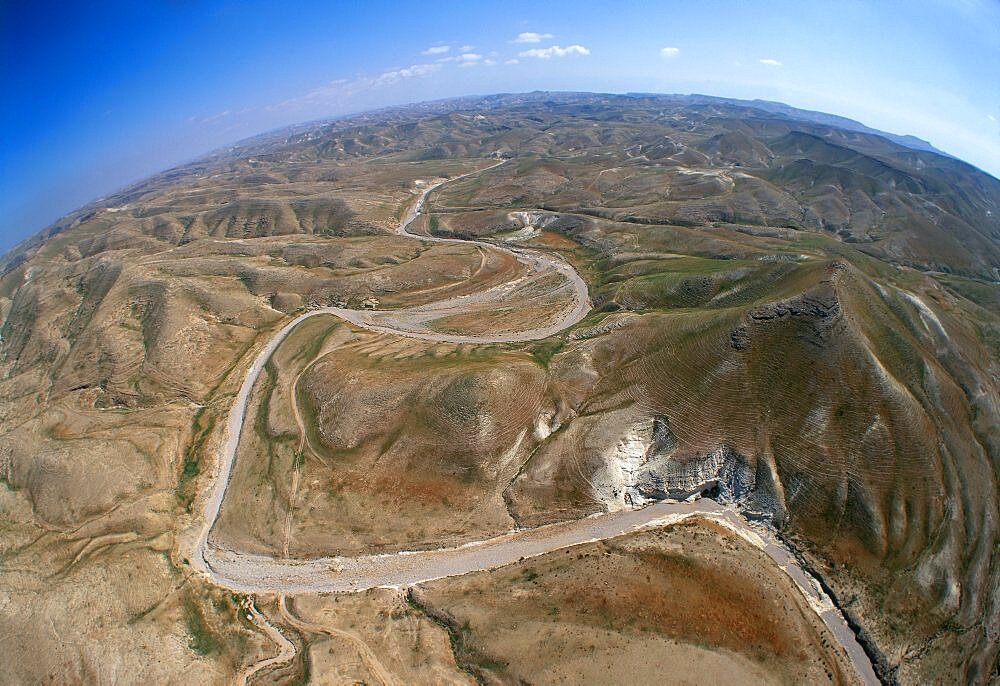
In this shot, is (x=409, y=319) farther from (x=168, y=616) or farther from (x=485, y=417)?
(x=168, y=616)

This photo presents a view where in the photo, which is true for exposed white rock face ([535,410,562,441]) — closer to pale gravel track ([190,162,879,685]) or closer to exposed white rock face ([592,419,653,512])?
exposed white rock face ([592,419,653,512])

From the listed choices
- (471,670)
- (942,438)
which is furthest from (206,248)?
(942,438)

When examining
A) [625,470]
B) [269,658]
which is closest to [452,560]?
[269,658]

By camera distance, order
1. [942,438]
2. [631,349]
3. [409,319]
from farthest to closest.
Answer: [409,319]
[631,349]
[942,438]

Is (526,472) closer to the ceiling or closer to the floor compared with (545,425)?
closer to the floor

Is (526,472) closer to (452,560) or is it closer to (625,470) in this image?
(625,470)

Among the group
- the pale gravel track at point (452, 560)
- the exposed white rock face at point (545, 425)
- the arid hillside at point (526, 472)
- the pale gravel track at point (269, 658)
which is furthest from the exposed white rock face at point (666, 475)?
the pale gravel track at point (269, 658)

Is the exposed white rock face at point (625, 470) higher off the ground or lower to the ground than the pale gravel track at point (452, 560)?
higher

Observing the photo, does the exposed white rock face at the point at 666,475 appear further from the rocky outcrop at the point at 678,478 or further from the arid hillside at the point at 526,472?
the arid hillside at the point at 526,472

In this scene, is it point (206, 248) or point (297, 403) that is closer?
A: point (297, 403)

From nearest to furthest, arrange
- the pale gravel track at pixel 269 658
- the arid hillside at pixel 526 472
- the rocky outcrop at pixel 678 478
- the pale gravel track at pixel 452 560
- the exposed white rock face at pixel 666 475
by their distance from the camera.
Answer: the pale gravel track at pixel 269 658 < the arid hillside at pixel 526 472 < the pale gravel track at pixel 452 560 < the rocky outcrop at pixel 678 478 < the exposed white rock face at pixel 666 475

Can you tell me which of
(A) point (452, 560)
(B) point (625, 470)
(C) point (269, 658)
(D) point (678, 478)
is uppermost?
(B) point (625, 470)
